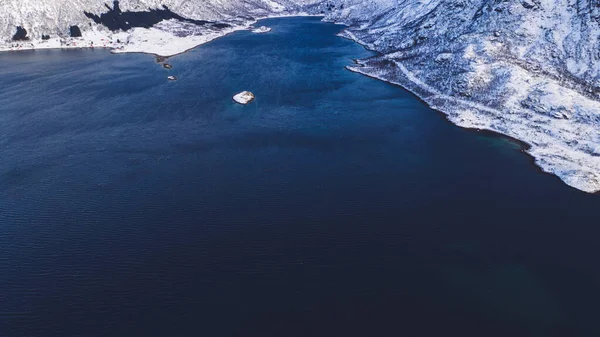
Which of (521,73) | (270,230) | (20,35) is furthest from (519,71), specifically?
(20,35)

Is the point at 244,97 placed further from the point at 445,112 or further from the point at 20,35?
the point at 20,35

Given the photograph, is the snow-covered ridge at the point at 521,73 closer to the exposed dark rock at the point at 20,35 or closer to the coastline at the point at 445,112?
the coastline at the point at 445,112

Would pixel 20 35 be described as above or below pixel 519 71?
below

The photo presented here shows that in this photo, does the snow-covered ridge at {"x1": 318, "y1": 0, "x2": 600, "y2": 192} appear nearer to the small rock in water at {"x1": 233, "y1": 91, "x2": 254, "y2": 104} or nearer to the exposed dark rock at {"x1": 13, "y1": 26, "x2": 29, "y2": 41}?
the small rock in water at {"x1": 233, "y1": 91, "x2": 254, "y2": 104}

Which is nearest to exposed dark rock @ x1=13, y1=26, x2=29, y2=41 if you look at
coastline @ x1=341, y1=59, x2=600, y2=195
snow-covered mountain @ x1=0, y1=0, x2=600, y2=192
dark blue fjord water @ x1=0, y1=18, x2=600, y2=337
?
dark blue fjord water @ x1=0, y1=18, x2=600, y2=337

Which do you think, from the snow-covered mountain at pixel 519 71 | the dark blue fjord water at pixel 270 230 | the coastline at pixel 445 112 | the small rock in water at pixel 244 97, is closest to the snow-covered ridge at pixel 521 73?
the snow-covered mountain at pixel 519 71
